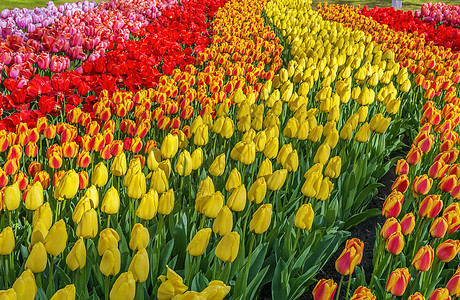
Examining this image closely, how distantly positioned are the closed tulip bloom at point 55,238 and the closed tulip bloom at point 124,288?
324mm

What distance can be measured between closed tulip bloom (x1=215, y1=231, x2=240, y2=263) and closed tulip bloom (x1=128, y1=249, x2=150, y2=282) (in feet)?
0.86

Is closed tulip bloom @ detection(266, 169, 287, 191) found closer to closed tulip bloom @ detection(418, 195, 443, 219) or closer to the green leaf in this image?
closed tulip bloom @ detection(418, 195, 443, 219)

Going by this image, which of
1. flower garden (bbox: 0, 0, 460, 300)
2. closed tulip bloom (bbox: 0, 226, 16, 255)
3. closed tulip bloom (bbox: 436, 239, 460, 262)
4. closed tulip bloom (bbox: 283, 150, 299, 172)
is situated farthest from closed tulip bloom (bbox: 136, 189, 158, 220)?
closed tulip bloom (bbox: 436, 239, 460, 262)

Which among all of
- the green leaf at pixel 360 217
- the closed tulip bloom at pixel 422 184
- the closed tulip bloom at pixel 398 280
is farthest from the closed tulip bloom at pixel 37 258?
the green leaf at pixel 360 217

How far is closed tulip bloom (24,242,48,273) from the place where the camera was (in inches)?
57.7

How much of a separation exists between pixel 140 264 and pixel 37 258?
317mm

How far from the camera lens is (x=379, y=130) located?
3020mm

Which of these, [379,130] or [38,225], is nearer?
[38,225]

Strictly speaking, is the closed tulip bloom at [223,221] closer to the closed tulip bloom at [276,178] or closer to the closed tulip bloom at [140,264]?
the closed tulip bloom at [140,264]

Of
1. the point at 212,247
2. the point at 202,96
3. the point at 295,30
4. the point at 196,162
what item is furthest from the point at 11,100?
the point at 295,30

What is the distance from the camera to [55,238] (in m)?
1.54

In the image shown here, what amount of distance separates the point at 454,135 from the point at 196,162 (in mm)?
1682

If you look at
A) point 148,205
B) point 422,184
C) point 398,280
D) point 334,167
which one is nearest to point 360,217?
point 334,167

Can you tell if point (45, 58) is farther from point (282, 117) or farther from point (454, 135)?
point (454, 135)
